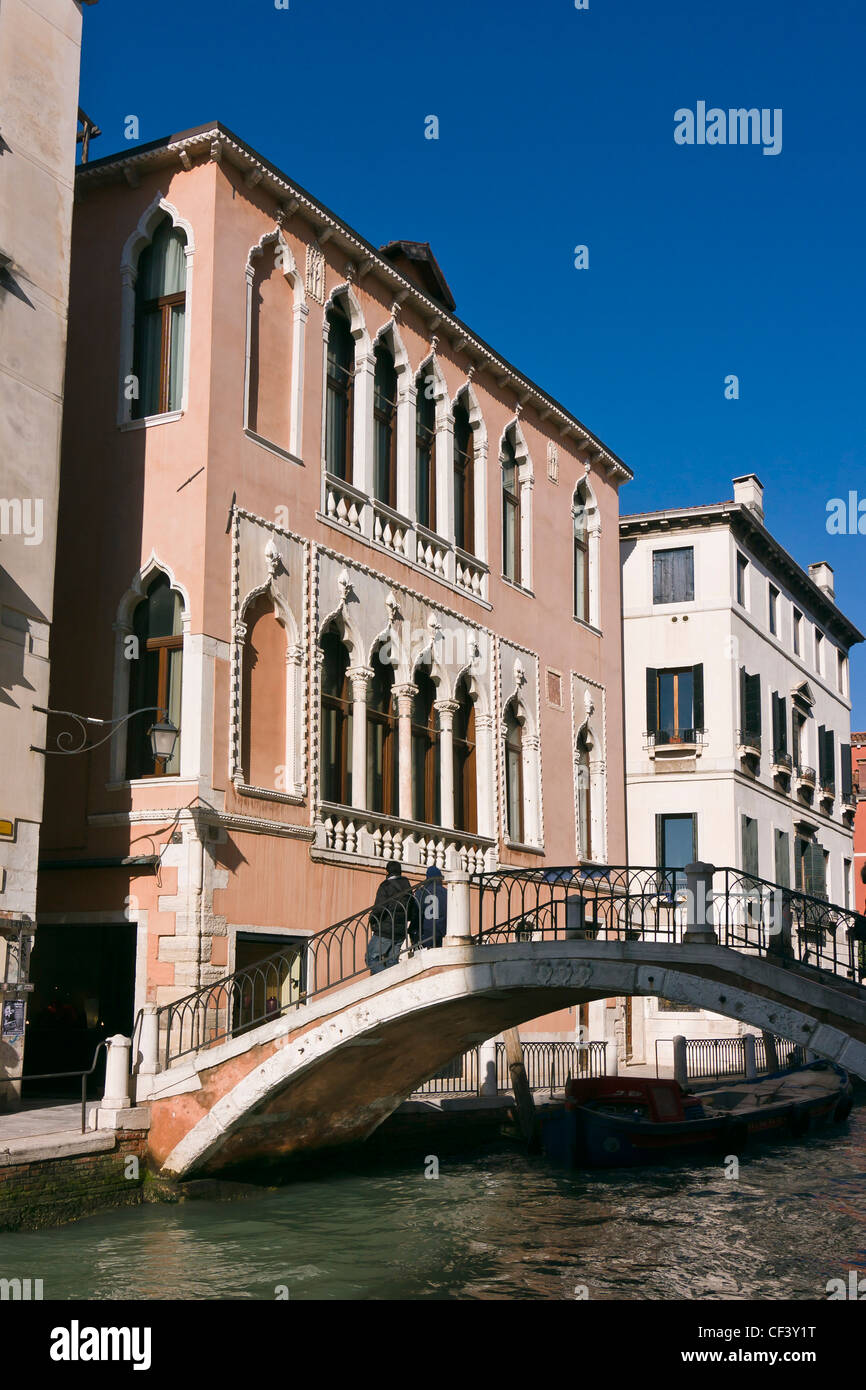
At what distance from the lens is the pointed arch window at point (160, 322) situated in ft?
49.1

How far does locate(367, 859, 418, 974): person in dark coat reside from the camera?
12828 millimetres

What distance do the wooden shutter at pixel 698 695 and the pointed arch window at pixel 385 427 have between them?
10.9 metres

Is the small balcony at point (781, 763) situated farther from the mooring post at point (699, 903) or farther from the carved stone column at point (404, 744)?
the mooring post at point (699, 903)

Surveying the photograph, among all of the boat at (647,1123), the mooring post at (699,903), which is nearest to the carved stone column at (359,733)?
the boat at (647,1123)

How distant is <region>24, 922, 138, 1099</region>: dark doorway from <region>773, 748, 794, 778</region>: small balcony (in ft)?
56.9

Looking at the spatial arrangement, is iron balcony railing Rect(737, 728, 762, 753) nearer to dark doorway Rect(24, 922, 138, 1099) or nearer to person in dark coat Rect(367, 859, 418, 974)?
person in dark coat Rect(367, 859, 418, 974)

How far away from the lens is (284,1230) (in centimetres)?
1140

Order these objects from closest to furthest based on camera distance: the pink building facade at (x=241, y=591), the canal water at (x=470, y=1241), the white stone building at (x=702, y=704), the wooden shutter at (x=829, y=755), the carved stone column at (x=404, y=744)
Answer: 1. the canal water at (x=470, y=1241)
2. the pink building facade at (x=241, y=591)
3. the carved stone column at (x=404, y=744)
4. the white stone building at (x=702, y=704)
5. the wooden shutter at (x=829, y=755)

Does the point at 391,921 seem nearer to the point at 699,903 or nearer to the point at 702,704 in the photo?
the point at 699,903

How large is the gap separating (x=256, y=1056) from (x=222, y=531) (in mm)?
4999

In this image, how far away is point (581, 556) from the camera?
2286 cm

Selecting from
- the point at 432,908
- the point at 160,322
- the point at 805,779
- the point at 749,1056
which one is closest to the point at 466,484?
the point at 160,322
